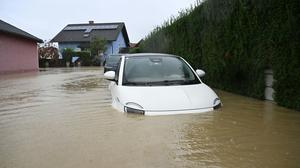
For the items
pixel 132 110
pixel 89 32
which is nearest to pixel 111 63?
pixel 132 110

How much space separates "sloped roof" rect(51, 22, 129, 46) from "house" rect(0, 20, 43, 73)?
2033 cm

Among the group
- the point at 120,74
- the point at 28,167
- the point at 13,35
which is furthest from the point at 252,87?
the point at 13,35

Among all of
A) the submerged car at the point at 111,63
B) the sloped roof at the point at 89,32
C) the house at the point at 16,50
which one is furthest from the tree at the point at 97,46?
the submerged car at the point at 111,63

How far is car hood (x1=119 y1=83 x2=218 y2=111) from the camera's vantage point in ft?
17.7

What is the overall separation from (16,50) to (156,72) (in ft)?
76.7

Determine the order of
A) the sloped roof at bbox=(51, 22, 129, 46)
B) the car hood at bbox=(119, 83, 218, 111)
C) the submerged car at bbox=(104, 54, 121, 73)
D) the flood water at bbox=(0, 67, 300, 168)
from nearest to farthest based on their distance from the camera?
1. the flood water at bbox=(0, 67, 300, 168)
2. the car hood at bbox=(119, 83, 218, 111)
3. the submerged car at bbox=(104, 54, 121, 73)
4. the sloped roof at bbox=(51, 22, 129, 46)

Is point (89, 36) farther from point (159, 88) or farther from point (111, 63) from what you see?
point (159, 88)

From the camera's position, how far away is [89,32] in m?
54.2

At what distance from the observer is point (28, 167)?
3.65m

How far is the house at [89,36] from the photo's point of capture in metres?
51.6

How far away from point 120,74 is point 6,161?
3045mm

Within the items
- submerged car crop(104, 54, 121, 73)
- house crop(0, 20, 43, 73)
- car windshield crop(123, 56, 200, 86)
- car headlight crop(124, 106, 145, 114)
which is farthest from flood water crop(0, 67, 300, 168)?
house crop(0, 20, 43, 73)

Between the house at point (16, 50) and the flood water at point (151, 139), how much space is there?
19346mm

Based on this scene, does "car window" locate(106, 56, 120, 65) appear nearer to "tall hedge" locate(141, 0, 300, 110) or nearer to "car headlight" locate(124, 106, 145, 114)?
"tall hedge" locate(141, 0, 300, 110)
